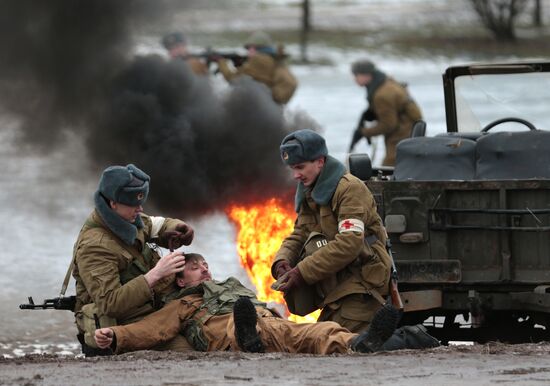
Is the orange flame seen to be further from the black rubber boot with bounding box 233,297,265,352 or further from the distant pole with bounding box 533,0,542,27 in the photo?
the distant pole with bounding box 533,0,542,27

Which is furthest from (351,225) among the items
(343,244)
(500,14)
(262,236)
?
(500,14)

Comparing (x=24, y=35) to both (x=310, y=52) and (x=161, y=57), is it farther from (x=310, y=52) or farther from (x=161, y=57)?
(x=310, y=52)

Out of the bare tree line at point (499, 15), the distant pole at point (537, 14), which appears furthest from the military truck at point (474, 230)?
the distant pole at point (537, 14)

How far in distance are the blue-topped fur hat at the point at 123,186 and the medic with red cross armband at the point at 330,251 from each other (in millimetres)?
915

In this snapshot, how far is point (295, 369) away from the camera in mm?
7855

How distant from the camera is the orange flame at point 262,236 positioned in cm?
1173

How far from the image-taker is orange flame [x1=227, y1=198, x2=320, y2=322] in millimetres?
11727

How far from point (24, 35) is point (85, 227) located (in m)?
5.93

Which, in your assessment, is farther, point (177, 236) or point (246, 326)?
point (177, 236)

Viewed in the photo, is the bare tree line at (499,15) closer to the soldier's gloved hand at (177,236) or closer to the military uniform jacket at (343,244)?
the soldier's gloved hand at (177,236)

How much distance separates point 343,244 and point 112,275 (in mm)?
1356

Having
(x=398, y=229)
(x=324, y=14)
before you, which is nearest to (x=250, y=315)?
(x=398, y=229)

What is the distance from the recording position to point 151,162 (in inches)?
580

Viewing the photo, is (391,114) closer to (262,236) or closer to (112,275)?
(262,236)
